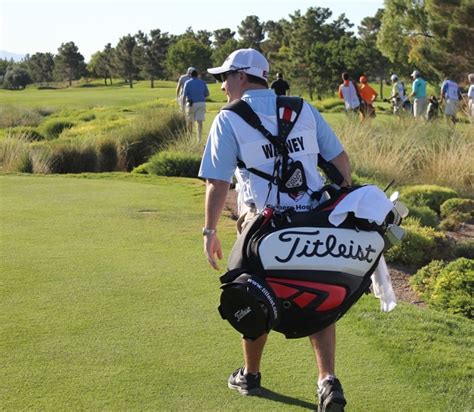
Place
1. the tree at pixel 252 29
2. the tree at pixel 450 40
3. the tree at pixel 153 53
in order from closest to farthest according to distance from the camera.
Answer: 1. the tree at pixel 450 40
2. the tree at pixel 153 53
3. the tree at pixel 252 29

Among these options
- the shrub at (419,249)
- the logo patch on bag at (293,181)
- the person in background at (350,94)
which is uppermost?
the logo patch on bag at (293,181)

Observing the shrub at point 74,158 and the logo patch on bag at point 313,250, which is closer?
the logo patch on bag at point 313,250

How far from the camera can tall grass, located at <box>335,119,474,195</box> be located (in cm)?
1150

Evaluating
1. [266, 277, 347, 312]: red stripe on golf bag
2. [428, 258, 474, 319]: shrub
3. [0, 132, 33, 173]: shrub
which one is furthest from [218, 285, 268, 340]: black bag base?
[0, 132, 33, 173]: shrub

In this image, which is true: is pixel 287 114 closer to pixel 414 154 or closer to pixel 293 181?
pixel 293 181

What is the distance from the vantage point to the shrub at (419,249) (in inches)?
271

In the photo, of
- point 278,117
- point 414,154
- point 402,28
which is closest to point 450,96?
point 414,154

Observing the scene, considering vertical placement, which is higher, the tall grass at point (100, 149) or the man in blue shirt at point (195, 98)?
the man in blue shirt at point (195, 98)

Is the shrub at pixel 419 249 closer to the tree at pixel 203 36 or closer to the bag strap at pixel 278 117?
the bag strap at pixel 278 117

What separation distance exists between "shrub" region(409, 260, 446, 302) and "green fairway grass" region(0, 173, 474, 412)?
871mm

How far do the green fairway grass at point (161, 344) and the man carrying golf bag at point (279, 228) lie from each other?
0.30 m

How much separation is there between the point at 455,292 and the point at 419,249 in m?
1.49

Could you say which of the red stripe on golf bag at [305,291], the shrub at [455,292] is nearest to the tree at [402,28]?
the shrub at [455,292]

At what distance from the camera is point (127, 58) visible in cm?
9619
